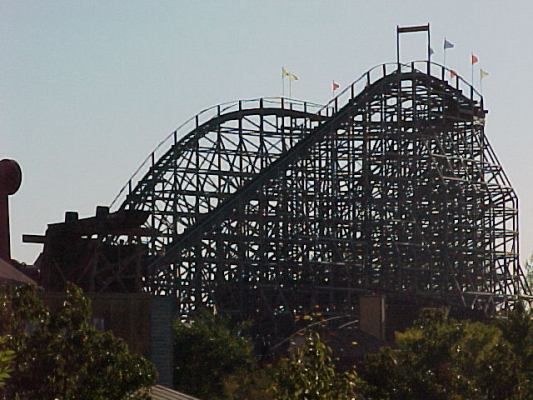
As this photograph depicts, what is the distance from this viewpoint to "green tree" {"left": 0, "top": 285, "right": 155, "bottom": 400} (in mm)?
22031

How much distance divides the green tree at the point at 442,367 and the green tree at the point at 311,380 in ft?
32.4

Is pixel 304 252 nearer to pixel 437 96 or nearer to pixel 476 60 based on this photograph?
pixel 437 96

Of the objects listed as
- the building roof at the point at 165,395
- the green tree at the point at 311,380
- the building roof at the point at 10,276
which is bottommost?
the building roof at the point at 165,395

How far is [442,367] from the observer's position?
3262 centimetres

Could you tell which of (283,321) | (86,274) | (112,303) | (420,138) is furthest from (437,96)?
(112,303)

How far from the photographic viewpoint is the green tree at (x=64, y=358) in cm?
2203

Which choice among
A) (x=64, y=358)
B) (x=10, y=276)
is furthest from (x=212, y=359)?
(x=64, y=358)

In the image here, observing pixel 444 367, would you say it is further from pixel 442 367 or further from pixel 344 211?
pixel 344 211

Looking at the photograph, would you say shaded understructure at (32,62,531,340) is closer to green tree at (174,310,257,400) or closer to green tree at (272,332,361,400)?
green tree at (174,310,257,400)

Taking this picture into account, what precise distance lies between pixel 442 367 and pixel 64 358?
12644mm

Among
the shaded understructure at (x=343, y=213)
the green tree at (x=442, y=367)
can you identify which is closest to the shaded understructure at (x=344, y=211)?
the shaded understructure at (x=343, y=213)

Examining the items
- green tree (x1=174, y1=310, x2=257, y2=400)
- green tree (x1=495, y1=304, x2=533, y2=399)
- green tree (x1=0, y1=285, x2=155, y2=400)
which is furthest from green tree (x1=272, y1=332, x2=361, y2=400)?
green tree (x1=174, y1=310, x2=257, y2=400)

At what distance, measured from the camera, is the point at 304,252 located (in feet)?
211

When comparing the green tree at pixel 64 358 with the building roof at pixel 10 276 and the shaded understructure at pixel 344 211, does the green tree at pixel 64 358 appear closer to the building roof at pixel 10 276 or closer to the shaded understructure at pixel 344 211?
the building roof at pixel 10 276
